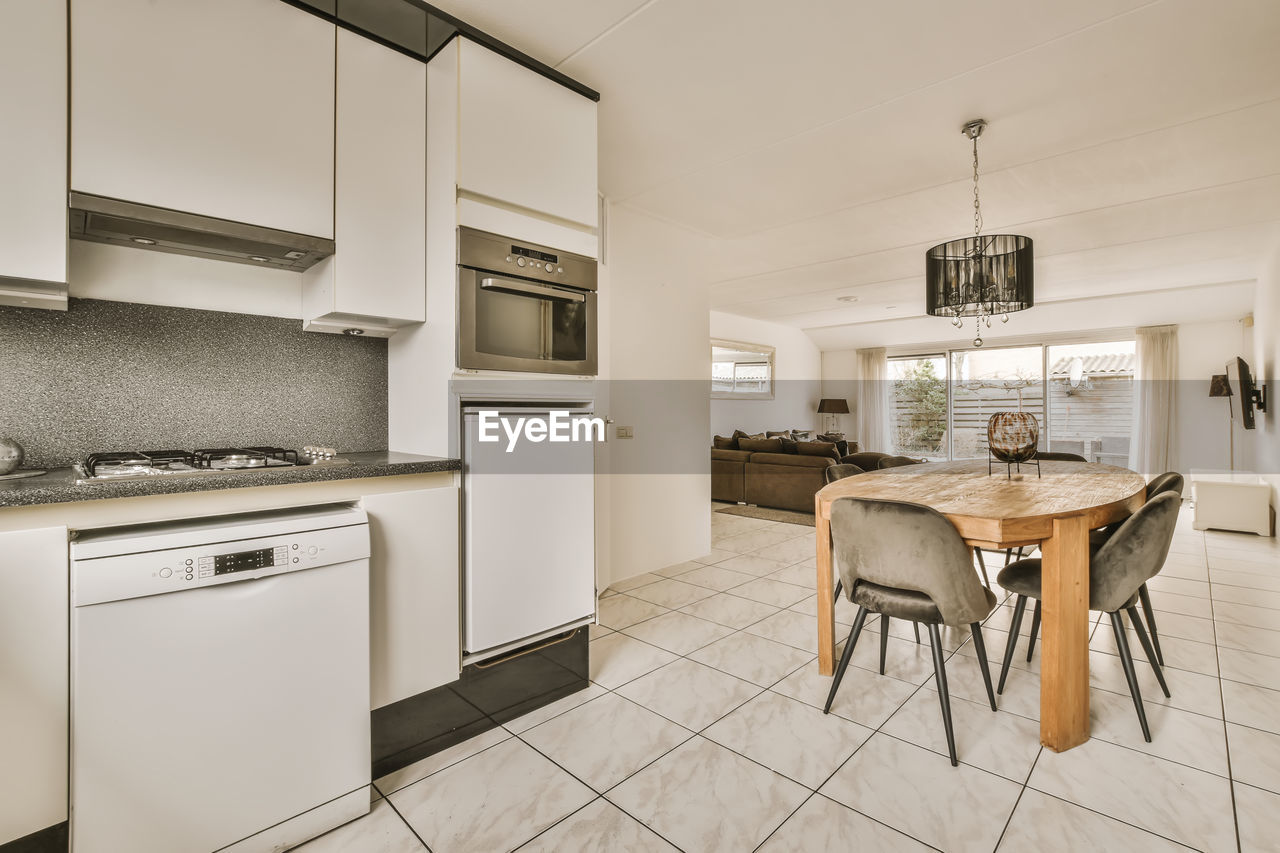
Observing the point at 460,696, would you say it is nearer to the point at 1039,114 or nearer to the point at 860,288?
the point at 1039,114

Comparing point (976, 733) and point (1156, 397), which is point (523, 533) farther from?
point (1156, 397)

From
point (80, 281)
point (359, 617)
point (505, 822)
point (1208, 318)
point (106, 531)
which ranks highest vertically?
point (1208, 318)

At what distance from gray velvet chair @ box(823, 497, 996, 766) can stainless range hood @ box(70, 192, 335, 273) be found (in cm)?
207

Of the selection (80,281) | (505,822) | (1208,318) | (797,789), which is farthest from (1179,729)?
(1208,318)

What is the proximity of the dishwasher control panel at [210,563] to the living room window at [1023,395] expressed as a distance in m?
8.20

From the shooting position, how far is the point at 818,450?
6188 mm

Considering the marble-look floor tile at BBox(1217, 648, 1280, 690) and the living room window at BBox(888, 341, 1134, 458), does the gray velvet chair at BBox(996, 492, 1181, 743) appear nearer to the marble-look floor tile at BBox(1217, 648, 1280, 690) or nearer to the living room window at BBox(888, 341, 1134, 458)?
the marble-look floor tile at BBox(1217, 648, 1280, 690)

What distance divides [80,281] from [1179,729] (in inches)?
156

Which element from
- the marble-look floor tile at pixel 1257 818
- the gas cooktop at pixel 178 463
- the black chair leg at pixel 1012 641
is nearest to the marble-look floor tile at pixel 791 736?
the black chair leg at pixel 1012 641

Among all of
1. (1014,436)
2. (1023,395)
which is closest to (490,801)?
(1014,436)

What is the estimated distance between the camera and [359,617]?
1668 mm

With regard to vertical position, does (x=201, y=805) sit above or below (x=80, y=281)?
below

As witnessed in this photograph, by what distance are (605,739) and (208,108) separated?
235 centimetres

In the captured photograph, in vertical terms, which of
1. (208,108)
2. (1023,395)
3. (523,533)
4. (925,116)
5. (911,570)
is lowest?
(911,570)
